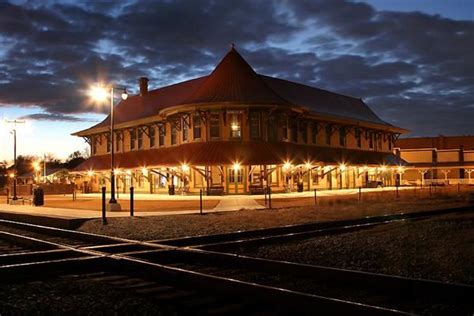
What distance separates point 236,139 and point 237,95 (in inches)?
126

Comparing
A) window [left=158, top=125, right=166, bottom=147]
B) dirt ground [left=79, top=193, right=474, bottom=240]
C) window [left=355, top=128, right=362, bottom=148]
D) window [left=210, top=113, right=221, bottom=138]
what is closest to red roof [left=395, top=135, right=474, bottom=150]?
window [left=355, top=128, right=362, bottom=148]

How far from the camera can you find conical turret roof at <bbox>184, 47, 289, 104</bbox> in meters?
40.0

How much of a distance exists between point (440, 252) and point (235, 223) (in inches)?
341

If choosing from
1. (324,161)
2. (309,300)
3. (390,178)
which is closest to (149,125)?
(324,161)

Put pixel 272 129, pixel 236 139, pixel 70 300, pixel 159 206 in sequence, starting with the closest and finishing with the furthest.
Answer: pixel 70 300, pixel 159 206, pixel 236 139, pixel 272 129

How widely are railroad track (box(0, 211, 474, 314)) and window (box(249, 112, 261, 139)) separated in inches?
1156

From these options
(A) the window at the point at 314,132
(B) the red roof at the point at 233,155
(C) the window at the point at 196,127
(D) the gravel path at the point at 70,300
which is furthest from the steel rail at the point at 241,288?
(A) the window at the point at 314,132

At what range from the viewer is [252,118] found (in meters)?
40.8

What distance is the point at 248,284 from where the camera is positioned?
702cm

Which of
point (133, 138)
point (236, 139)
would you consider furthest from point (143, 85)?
point (236, 139)

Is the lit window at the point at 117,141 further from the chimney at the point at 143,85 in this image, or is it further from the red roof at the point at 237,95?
the chimney at the point at 143,85

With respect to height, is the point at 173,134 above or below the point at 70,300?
above

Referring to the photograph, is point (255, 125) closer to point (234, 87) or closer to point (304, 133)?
point (234, 87)

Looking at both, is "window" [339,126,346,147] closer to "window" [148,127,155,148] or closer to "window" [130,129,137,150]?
"window" [148,127,155,148]
